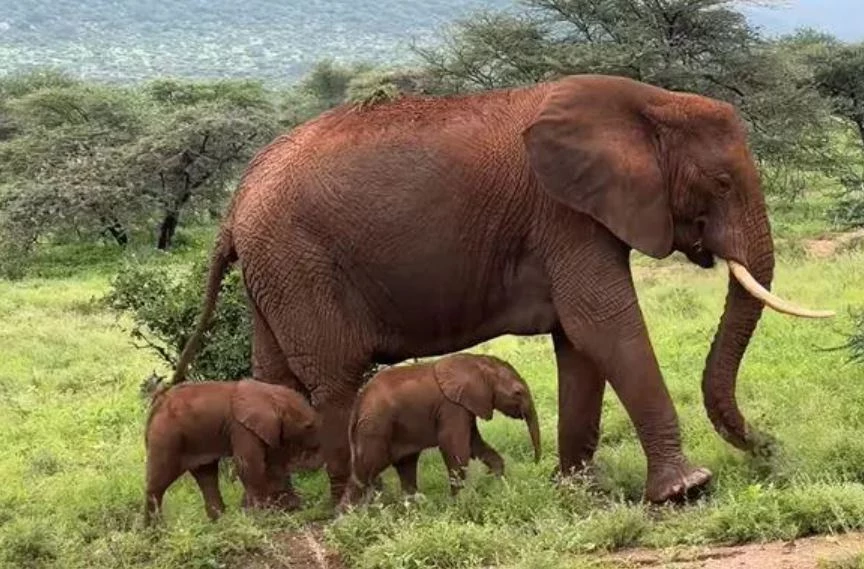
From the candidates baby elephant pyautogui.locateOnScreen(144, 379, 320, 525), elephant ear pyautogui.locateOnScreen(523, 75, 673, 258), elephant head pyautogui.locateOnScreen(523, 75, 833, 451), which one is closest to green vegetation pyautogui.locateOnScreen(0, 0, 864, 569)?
baby elephant pyautogui.locateOnScreen(144, 379, 320, 525)

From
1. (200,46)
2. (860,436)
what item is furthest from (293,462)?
(200,46)

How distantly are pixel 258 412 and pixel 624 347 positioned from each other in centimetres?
188

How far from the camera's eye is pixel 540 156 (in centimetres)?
675

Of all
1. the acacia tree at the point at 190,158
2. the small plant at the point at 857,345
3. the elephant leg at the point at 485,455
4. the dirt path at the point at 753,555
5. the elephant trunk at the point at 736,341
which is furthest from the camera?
A: the acacia tree at the point at 190,158

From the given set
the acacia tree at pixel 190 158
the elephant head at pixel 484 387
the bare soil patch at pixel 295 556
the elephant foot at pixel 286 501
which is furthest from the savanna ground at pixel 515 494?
the acacia tree at pixel 190 158

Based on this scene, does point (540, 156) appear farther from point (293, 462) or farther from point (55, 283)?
point (55, 283)

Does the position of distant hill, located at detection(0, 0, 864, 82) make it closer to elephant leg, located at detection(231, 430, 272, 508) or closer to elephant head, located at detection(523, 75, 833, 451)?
elephant leg, located at detection(231, 430, 272, 508)

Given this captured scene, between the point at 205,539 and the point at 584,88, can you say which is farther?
the point at 584,88

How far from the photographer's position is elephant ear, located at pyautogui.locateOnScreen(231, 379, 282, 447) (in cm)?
684

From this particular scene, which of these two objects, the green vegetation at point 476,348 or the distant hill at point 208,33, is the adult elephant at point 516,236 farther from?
the distant hill at point 208,33

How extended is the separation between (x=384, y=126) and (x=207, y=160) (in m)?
21.8

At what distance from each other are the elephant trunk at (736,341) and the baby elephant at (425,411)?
1.01 metres

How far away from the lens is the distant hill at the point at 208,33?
122 metres

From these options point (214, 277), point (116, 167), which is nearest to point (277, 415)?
point (214, 277)
